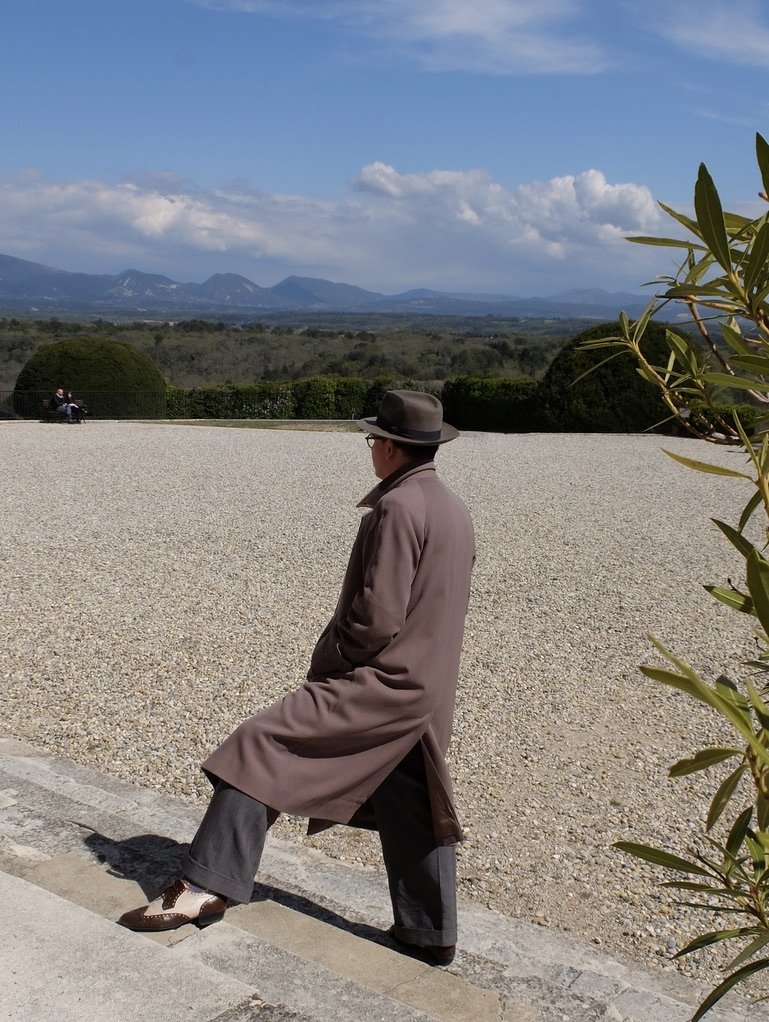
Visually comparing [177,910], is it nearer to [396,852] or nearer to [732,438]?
[396,852]

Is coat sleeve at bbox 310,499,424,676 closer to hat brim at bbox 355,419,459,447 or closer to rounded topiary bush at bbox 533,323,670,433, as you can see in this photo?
hat brim at bbox 355,419,459,447

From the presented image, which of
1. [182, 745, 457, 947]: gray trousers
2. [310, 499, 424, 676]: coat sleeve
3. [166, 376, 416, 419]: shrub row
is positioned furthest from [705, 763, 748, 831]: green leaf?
[166, 376, 416, 419]: shrub row

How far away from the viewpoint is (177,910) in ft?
8.78

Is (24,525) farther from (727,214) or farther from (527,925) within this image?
(727,214)

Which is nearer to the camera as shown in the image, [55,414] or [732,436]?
[732,436]

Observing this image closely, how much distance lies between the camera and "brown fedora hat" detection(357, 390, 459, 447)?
2.85m

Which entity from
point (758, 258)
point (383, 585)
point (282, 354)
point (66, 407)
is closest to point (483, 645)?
point (383, 585)

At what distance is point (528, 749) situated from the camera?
15.4ft

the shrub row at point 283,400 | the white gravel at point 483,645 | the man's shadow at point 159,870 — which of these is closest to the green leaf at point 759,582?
the man's shadow at point 159,870

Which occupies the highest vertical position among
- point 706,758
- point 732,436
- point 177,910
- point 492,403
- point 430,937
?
point 732,436

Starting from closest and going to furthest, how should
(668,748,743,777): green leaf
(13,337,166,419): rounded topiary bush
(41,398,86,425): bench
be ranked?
(668,748,743,777): green leaf < (41,398,86,425): bench < (13,337,166,419): rounded topiary bush

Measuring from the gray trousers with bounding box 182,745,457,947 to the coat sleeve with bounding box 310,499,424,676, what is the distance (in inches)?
12.4

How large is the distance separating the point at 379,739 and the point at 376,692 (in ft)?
0.42

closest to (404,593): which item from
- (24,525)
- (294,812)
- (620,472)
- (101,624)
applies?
(294,812)
